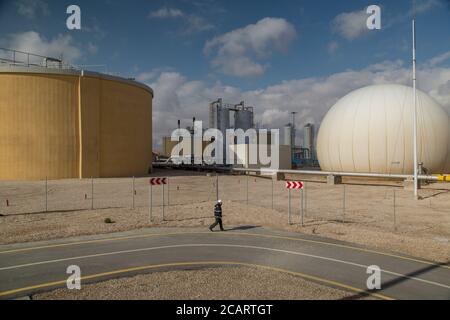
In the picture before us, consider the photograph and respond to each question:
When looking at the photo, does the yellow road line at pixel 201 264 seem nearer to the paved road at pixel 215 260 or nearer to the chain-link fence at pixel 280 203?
the paved road at pixel 215 260

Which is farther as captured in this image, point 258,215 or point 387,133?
point 387,133

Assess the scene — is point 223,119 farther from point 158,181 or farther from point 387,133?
point 158,181

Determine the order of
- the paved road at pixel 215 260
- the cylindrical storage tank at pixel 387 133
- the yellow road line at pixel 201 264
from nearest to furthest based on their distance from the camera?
the yellow road line at pixel 201 264, the paved road at pixel 215 260, the cylindrical storage tank at pixel 387 133

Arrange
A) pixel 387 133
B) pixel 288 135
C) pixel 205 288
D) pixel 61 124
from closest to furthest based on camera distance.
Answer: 1. pixel 205 288
2. pixel 387 133
3. pixel 61 124
4. pixel 288 135

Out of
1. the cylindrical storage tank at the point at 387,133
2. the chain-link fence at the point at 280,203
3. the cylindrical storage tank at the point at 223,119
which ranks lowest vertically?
the chain-link fence at the point at 280,203

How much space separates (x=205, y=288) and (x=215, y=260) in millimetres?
2657

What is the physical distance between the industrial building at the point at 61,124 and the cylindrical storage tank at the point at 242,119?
39.9m

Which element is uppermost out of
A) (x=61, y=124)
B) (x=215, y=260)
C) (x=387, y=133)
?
(x=61, y=124)

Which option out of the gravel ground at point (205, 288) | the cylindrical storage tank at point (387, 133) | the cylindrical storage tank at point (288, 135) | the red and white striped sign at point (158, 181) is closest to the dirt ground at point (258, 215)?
the red and white striped sign at point (158, 181)

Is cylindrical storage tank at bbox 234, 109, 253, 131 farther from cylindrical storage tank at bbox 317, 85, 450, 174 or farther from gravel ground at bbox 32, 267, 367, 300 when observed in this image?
gravel ground at bbox 32, 267, 367, 300

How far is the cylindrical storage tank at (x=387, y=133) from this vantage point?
39.4m

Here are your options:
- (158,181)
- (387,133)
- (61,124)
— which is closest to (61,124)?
(61,124)

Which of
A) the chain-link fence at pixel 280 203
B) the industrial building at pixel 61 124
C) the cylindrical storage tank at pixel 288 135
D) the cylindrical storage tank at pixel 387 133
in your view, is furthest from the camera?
the cylindrical storage tank at pixel 288 135

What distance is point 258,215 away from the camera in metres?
19.9
